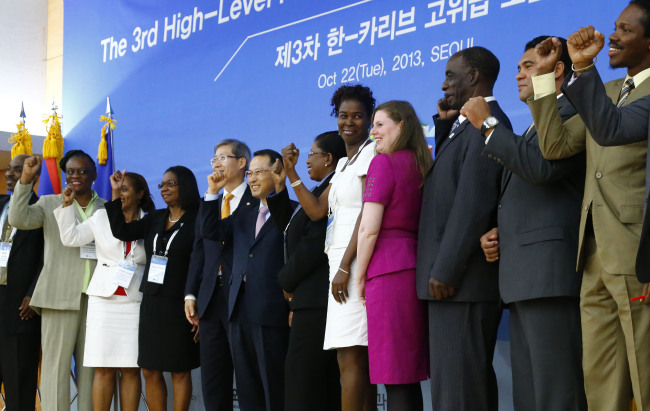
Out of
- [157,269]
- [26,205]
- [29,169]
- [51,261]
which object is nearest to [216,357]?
[157,269]

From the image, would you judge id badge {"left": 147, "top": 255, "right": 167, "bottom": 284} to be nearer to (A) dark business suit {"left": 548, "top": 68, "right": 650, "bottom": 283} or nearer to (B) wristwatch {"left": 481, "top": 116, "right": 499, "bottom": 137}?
(B) wristwatch {"left": 481, "top": 116, "right": 499, "bottom": 137}

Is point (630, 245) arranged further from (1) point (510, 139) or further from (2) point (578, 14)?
(2) point (578, 14)

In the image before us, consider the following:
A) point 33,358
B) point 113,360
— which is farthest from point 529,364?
point 33,358

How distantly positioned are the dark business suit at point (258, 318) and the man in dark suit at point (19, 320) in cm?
198

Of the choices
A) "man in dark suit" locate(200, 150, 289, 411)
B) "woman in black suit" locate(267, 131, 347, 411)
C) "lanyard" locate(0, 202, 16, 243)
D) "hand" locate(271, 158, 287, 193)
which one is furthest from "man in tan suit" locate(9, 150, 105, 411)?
"woman in black suit" locate(267, 131, 347, 411)

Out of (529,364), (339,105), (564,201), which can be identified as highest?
(339,105)

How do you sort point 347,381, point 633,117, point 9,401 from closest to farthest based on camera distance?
1. point 633,117
2. point 347,381
3. point 9,401

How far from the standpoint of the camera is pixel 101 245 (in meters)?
5.25

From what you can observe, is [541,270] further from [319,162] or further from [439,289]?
[319,162]

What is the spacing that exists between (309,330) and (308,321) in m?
0.04

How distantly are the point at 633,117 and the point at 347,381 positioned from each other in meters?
1.56

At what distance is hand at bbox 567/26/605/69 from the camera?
2.44m

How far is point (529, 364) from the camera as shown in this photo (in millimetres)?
2809

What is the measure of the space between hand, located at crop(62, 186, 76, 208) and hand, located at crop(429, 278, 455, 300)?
124 inches
